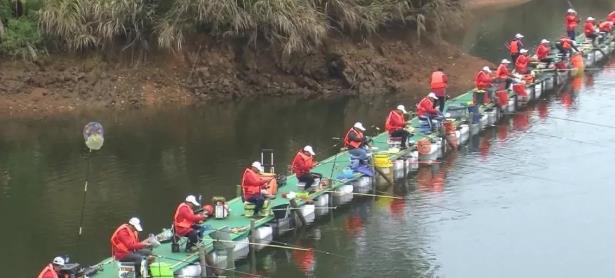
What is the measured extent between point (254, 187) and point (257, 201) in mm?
437

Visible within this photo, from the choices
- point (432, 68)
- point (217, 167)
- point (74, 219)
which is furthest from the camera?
point (432, 68)

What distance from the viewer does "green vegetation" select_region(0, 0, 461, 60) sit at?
38.8 metres

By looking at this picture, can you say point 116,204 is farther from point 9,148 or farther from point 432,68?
point 432,68

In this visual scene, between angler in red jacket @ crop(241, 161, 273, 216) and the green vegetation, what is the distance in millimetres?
16228

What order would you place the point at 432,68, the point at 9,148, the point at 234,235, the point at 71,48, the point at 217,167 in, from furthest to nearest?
the point at 432,68
the point at 71,48
the point at 9,148
the point at 217,167
the point at 234,235

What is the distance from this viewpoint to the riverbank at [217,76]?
39.0 metres

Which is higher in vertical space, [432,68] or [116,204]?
[432,68]

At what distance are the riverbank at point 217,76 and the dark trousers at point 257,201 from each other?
54.9 ft

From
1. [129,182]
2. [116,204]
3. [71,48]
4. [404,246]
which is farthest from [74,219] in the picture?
[71,48]

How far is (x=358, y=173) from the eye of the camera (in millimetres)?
27078

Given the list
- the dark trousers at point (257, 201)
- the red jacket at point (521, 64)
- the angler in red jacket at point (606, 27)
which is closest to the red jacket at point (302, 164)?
the dark trousers at point (257, 201)

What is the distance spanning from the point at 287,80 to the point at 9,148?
42.5ft

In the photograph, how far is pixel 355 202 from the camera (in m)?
26.5

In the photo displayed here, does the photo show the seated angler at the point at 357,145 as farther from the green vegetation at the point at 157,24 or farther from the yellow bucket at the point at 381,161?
the green vegetation at the point at 157,24
